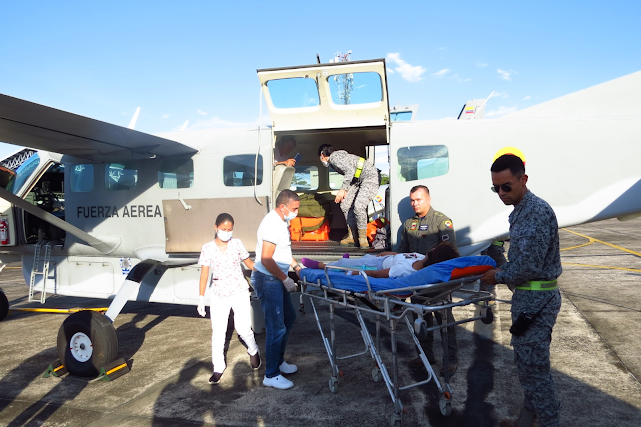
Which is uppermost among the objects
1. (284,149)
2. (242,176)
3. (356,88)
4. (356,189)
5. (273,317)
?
(356,88)

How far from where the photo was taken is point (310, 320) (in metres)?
7.68

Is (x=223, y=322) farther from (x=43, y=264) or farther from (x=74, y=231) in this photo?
(x=43, y=264)

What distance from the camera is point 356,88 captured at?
247 inches

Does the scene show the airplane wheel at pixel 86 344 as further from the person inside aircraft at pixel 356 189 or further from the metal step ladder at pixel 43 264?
the person inside aircraft at pixel 356 189

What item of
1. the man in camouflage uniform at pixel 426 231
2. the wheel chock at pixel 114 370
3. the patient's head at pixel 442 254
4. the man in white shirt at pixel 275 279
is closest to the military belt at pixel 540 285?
the patient's head at pixel 442 254

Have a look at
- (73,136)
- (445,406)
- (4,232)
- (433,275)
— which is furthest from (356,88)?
(4,232)

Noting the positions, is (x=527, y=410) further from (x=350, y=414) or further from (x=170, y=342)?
(x=170, y=342)

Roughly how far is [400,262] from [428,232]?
95 centimetres

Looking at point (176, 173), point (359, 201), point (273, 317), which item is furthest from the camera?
point (176, 173)

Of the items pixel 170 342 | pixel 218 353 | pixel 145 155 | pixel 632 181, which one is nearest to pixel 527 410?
pixel 218 353

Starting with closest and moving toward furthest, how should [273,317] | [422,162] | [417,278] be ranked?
[417,278]
[273,317]
[422,162]

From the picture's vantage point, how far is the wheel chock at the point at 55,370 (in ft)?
18.0

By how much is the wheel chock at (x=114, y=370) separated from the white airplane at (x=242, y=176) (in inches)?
4.1

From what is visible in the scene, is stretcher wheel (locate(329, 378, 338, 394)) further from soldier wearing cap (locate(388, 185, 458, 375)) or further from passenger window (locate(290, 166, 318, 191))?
passenger window (locate(290, 166, 318, 191))
